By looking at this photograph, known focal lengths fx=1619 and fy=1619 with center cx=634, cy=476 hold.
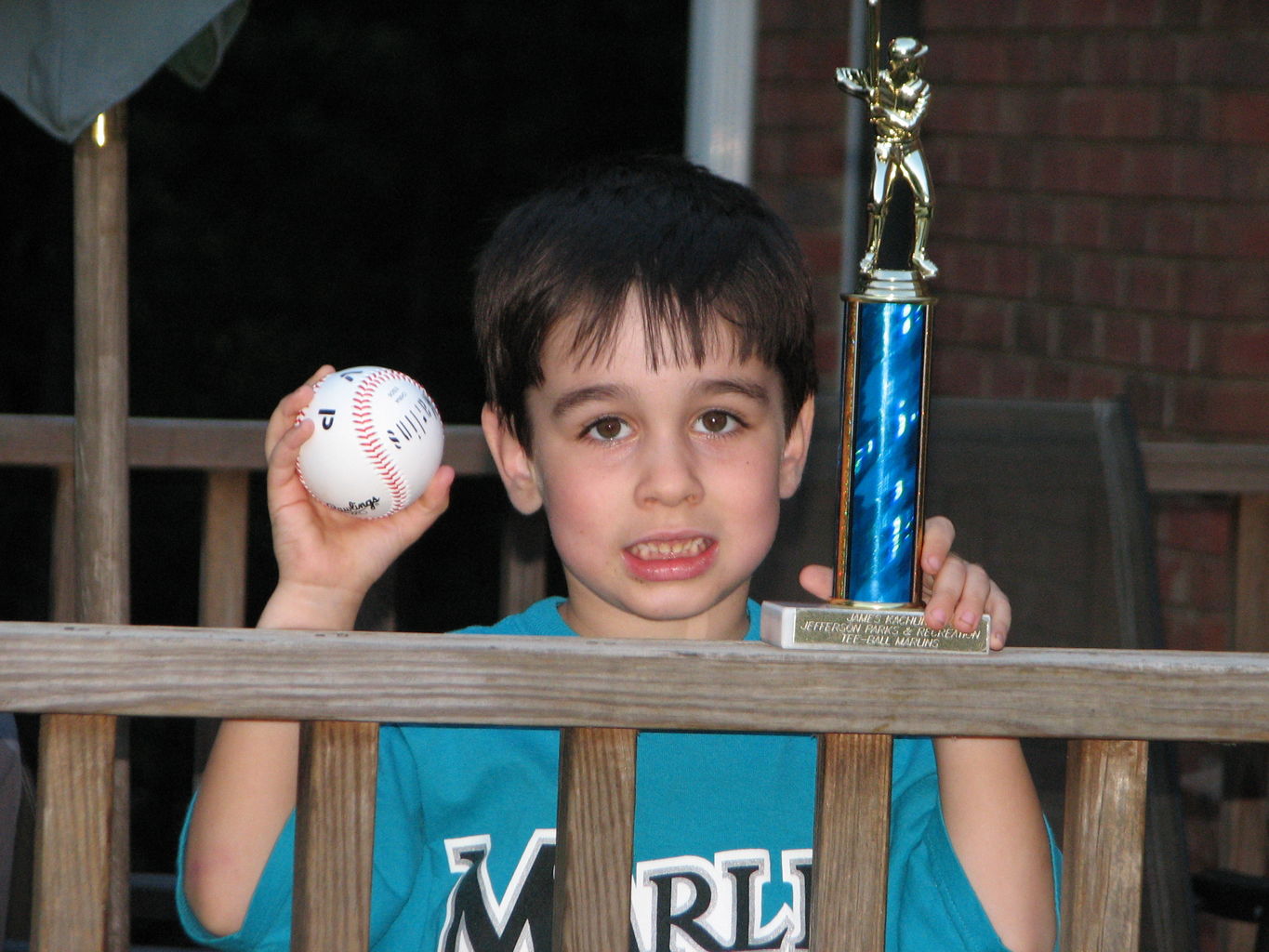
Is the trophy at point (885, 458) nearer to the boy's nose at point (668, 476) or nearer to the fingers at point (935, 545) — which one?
the fingers at point (935, 545)

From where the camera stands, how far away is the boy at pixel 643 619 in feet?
5.92

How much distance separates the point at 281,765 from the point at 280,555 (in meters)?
0.28

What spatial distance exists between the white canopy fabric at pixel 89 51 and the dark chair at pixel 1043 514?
4.63ft

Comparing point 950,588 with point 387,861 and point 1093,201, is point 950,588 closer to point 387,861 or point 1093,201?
point 387,861

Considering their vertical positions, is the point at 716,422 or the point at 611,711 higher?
the point at 716,422

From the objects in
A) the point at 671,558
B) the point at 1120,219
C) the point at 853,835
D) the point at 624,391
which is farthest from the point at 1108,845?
the point at 1120,219

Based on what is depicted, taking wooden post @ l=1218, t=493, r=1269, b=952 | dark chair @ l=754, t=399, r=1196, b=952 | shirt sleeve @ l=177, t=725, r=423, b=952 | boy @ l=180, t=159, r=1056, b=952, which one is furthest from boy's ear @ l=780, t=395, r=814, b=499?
wooden post @ l=1218, t=493, r=1269, b=952

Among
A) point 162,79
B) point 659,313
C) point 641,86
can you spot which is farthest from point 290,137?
point 659,313

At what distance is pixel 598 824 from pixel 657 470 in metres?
0.67

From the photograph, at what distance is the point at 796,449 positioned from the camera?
2.30 meters

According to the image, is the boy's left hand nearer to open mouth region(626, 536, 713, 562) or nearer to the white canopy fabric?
open mouth region(626, 536, 713, 562)

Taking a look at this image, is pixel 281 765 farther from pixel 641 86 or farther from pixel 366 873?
pixel 641 86

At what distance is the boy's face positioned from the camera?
2008mm

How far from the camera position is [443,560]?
844 cm
